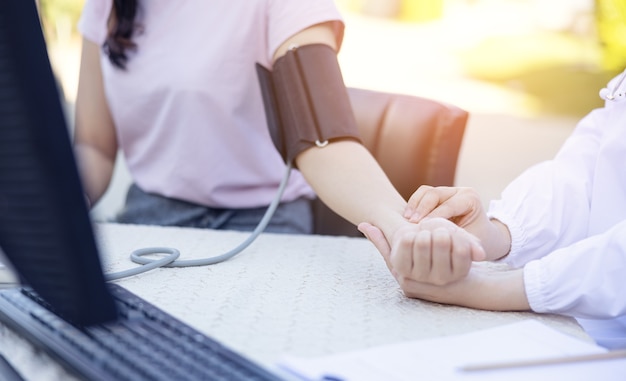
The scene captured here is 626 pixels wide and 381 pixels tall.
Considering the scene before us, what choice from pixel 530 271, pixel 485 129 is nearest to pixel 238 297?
pixel 530 271

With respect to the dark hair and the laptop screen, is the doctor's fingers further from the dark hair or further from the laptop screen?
the dark hair

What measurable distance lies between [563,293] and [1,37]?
583mm

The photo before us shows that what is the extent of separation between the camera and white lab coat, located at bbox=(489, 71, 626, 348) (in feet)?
2.50

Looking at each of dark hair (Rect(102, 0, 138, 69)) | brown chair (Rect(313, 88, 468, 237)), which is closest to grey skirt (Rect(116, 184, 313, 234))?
brown chair (Rect(313, 88, 468, 237))

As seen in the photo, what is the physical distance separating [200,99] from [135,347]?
0.74 meters

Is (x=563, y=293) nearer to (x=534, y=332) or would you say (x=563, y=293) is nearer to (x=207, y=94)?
(x=534, y=332)

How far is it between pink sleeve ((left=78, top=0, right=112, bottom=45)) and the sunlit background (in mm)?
4010

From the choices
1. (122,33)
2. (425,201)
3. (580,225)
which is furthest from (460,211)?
(122,33)

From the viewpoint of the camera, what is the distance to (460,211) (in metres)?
0.89

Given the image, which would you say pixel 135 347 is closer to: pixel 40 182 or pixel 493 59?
pixel 40 182

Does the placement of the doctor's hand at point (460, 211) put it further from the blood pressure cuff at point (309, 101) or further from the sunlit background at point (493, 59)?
the sunlit background at point (493, 59)

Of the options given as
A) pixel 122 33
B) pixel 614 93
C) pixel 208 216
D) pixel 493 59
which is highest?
pixel 122 33

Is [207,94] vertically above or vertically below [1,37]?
below

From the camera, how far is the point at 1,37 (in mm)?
466
